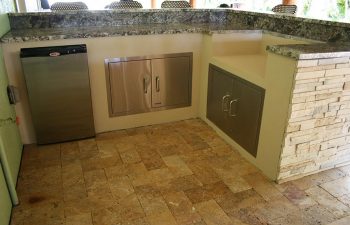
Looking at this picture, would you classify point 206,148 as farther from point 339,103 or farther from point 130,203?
point 339,103

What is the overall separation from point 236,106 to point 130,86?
930 millimetres

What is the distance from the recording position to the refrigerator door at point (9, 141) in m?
1.59

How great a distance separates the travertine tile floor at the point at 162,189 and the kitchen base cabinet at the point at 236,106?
16 cm

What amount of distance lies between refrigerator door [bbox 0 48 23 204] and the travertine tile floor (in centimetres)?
10

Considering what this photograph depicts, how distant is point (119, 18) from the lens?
2656mm

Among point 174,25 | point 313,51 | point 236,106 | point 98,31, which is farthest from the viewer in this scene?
point 174,25

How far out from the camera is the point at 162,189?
1824 millimetres

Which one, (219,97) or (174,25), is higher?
(174,25)

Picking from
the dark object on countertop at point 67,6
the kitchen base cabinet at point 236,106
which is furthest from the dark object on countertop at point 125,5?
the kitchen base cabinet at point 236,106

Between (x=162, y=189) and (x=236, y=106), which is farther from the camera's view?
(x=236, y=106)

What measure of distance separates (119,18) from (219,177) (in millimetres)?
1717

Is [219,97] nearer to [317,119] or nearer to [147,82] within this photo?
[147,82]

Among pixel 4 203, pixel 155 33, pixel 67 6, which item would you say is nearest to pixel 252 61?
pixel 155 33

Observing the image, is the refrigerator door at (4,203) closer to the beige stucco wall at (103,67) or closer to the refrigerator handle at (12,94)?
the refrigerator handle at (12,94)
